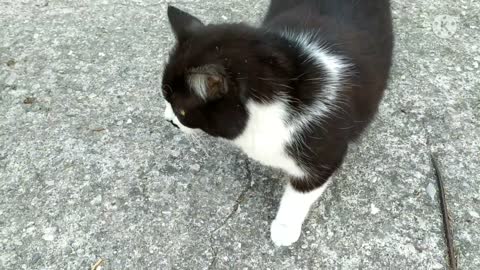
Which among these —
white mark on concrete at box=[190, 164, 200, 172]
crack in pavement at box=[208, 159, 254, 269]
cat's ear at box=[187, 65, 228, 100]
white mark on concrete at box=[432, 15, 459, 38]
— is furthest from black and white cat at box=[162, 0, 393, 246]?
white mark on concrete at box=[432, 15, 459, 38]

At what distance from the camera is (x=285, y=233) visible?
1733 mm

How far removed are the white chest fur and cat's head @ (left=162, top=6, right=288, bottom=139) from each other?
0.04 meters

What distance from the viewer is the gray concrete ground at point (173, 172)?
68.3 inches

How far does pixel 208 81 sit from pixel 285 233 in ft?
2.35

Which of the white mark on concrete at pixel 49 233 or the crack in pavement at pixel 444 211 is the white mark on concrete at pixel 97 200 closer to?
the white mark on concrete at pixel 49 233

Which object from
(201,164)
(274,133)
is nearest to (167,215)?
(201,164)

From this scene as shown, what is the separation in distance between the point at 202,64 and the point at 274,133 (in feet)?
1.02

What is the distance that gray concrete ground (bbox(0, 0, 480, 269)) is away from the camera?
5.69 ft

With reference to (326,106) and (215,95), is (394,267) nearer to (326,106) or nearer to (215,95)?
(326,106)

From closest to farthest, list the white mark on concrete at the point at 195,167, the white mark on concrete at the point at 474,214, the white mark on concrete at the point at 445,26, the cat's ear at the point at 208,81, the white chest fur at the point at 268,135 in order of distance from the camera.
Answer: the cat's ear at the point at 208,81 → the white chest fur at the point at 268,135 → the white mark on concrete at the point at 474,214 → the white mark on concrete at the point at 195,167 → the white mark on concrete at the point at 445,26

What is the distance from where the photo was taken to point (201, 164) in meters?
1.98

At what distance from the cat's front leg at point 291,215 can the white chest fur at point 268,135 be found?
0.46ft

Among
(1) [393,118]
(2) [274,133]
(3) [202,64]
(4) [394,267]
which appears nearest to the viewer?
(3) [202,64]

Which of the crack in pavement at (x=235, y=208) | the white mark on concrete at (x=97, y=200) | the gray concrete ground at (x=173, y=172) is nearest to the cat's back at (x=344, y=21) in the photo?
the gray concrete ground at (x=173, y=172)
